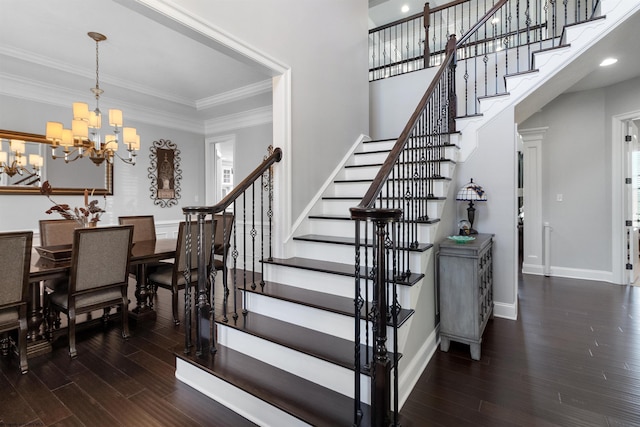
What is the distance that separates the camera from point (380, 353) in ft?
4.91

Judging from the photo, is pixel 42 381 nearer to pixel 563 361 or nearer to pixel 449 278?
pixel 449 278

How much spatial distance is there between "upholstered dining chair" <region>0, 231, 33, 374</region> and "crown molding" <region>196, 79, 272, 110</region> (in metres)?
3.25

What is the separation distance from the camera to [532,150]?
5117mm

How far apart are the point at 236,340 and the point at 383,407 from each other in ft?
3.82

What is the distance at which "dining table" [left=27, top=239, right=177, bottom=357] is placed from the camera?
2.54 meters

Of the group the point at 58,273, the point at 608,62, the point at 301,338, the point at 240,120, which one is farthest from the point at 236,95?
the point at 608,62

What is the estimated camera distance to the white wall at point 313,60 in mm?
2443

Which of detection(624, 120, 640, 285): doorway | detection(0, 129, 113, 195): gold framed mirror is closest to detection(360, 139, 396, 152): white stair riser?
detection(624, 120, 640, 285): doorway

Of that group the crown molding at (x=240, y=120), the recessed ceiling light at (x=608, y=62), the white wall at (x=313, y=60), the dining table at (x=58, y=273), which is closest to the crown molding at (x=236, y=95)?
the crown molding at (x=240, y=120)

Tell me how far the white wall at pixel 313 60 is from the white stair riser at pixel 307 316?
897 millimetres

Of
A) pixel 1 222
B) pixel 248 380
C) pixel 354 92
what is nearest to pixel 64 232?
pixel 1 222

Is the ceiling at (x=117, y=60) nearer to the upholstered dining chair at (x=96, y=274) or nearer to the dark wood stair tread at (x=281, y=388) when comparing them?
the upholstered dining chair at (x=96, y=274)

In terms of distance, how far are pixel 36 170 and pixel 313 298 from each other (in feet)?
15.0

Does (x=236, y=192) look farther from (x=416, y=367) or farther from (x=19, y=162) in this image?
(x=19, y=162)
